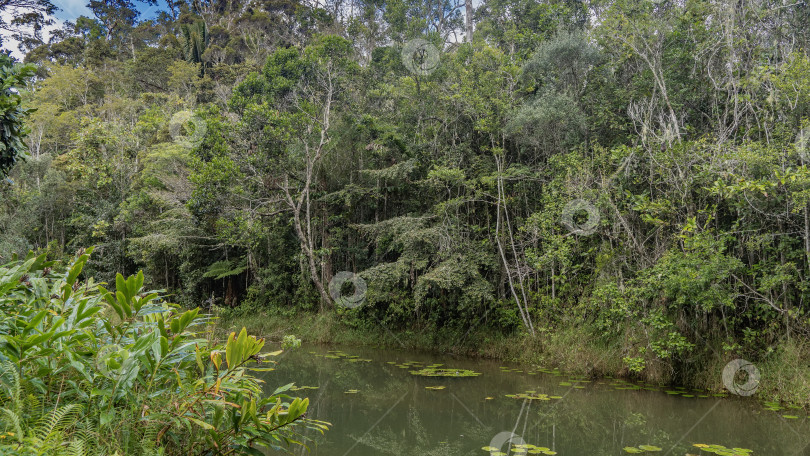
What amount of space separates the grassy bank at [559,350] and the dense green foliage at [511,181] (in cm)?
18

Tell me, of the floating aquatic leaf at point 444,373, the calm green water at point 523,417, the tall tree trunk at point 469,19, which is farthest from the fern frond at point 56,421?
the tall tree trunk at point 469,19

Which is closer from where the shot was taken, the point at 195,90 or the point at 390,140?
the point at 390,140

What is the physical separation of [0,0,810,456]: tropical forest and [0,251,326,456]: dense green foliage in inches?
0.7

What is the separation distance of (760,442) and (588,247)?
530 centimetres

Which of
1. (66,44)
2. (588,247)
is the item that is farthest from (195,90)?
(588,247)

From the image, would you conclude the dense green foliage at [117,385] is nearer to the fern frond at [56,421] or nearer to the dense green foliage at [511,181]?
the fern frond at [56,421]

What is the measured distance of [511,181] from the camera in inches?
451

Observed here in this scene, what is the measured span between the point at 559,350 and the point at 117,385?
27.6 feet

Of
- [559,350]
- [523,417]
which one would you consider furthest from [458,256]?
[523,417]

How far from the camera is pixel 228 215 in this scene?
13531 mm

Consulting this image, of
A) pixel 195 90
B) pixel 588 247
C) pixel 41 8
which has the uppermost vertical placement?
pixel 195 90

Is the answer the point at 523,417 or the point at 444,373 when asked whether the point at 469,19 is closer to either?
the point at 444,373

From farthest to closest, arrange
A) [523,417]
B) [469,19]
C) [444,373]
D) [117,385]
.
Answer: [469,19] < [444,373] < [523,417] < [117,385]

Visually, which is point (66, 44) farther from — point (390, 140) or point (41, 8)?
point (41, 8)
